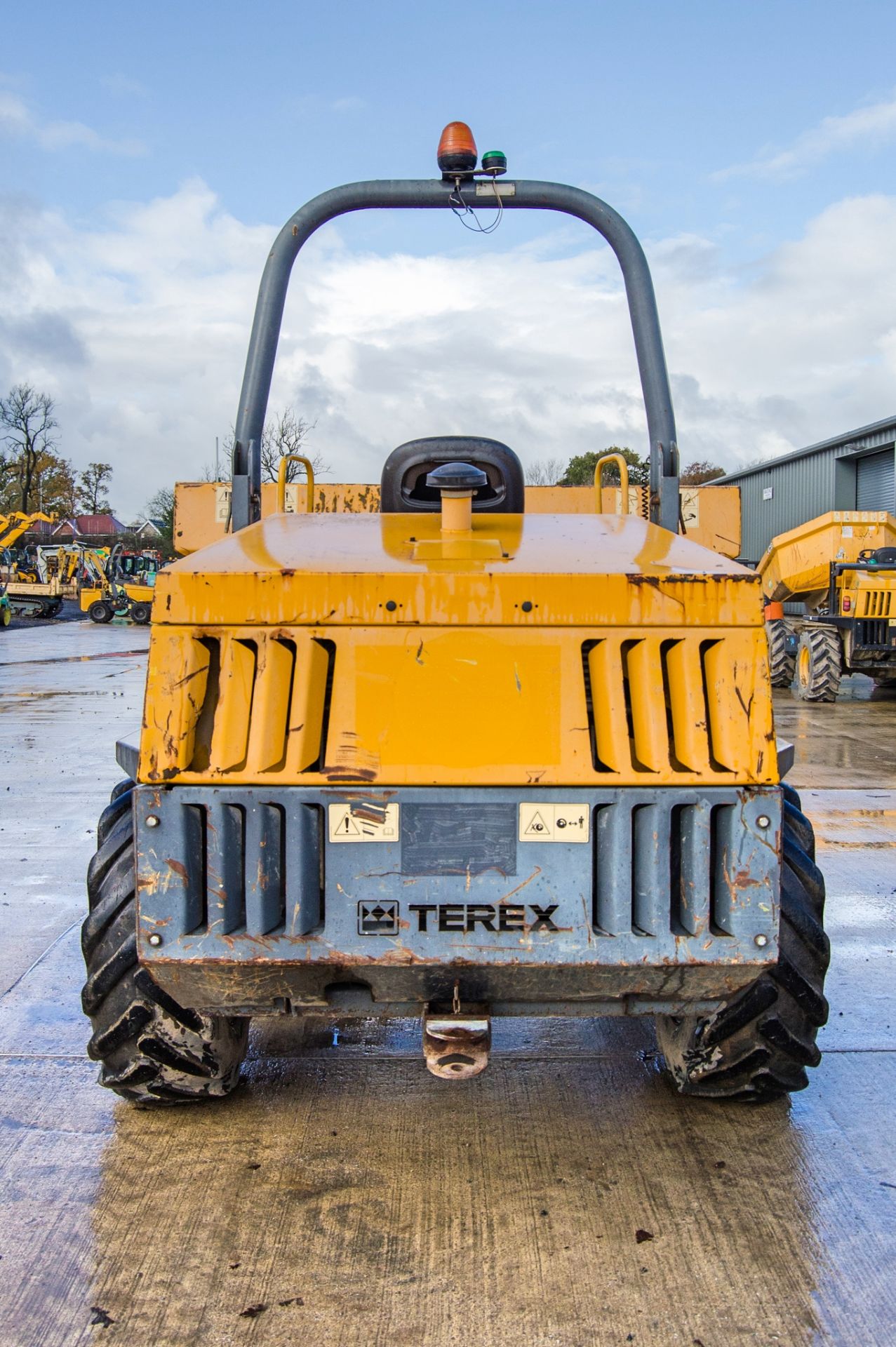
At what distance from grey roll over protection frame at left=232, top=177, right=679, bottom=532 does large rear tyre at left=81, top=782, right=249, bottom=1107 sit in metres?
1.21

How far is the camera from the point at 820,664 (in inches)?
526

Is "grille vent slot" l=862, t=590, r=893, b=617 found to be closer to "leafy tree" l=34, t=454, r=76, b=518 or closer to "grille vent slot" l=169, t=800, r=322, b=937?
"grille vent slot" l=169, t=800, r=322, b=937

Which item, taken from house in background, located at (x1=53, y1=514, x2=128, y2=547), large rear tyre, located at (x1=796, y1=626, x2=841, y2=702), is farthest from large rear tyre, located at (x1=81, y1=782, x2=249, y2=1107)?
house in background, located at (x1=53, y1=514, x2=128, y2=547)

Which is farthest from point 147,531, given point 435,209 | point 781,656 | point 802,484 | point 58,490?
point 435,209

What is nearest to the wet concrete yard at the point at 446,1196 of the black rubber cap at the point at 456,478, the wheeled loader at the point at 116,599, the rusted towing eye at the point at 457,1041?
the rusted towing eye at the point at 457,1041

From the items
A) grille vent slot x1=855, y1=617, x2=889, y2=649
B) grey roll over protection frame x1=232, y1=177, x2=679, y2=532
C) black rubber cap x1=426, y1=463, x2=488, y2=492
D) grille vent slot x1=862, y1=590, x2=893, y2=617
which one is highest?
grey roll over protection frame x1=232, y1=177, x2=679, y2=532

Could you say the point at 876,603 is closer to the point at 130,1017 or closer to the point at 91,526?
the point at 130,1017

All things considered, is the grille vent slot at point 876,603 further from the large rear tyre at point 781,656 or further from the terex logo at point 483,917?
the terex logo at point 483,917

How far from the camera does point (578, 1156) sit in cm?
298

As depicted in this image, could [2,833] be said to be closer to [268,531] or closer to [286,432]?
[268,531]

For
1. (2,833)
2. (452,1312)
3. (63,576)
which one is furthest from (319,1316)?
(63,576)

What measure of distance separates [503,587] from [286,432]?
32717 millimetres

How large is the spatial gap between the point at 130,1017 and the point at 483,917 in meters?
1.05

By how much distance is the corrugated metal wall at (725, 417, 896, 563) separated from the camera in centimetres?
2730
